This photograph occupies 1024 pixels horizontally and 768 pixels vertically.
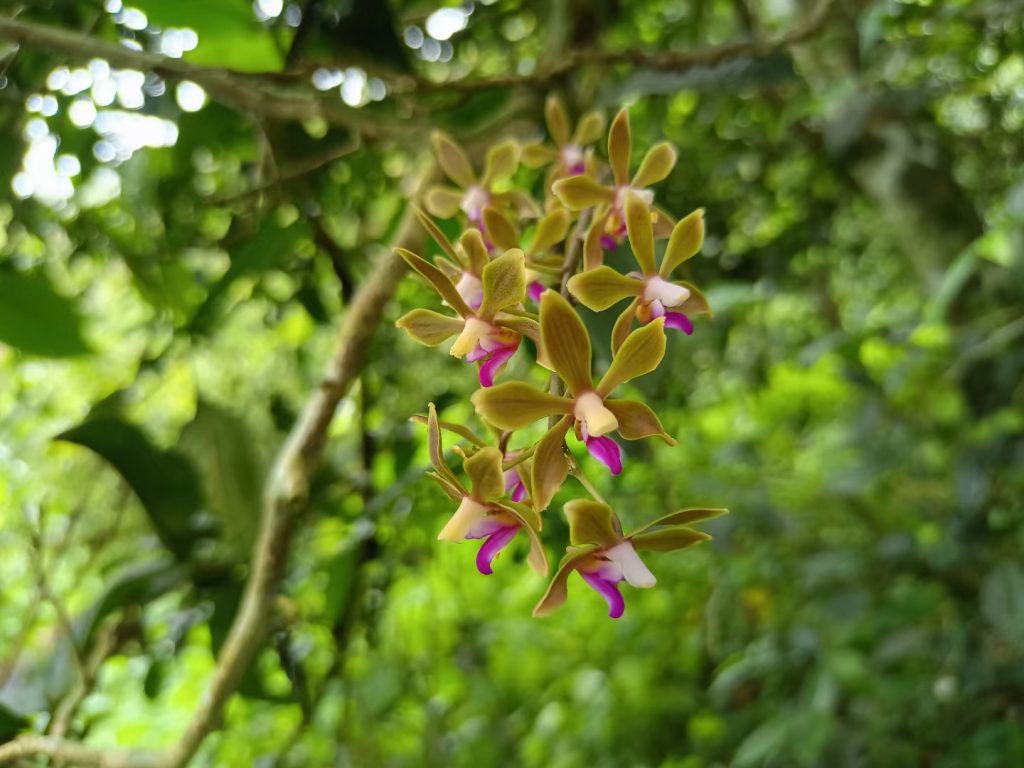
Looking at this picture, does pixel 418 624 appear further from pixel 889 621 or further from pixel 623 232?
pixel 623 232

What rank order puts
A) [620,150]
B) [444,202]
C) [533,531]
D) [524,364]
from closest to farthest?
[533,531] → [620,150] → [444,202] → [524,364]

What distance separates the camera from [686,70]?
25.0 inches

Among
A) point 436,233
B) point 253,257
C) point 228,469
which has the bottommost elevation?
point 228,469

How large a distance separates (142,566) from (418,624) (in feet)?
2.43

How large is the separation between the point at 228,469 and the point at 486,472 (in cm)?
48

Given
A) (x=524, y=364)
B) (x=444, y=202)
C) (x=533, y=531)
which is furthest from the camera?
(x=524, y=364)

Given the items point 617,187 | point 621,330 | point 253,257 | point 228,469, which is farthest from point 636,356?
point 228,469

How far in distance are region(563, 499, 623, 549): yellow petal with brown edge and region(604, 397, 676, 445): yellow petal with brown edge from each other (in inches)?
1.2

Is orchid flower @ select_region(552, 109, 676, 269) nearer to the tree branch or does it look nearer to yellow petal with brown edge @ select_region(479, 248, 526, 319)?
yellow petal with brown edge @ select_region(479, 248, 526, 319)

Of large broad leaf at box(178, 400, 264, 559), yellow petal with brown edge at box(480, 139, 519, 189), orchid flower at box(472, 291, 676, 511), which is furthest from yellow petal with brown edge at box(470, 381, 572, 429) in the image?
large broad leaf at box(178, 400, 264, 559)

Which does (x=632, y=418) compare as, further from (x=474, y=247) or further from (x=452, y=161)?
(x=452, y=161)

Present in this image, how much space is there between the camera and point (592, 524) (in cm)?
30

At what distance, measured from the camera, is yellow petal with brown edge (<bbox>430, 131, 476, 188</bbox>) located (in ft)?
1.70

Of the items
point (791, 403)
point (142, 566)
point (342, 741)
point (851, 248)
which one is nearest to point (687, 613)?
point (791, 403)
